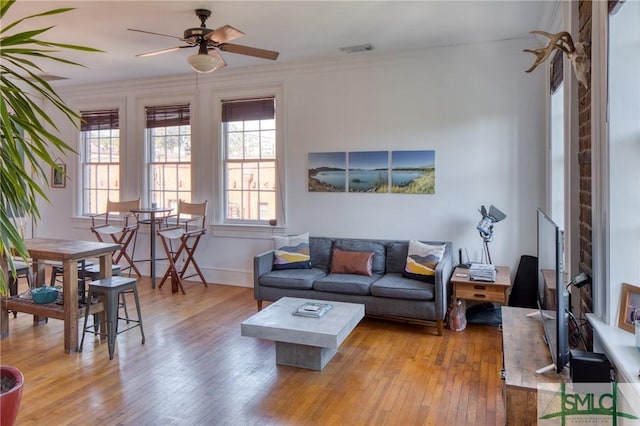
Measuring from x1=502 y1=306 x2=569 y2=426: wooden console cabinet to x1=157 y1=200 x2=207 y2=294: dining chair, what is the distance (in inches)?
162

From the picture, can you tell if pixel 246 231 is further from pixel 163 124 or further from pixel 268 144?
pixel 163 124

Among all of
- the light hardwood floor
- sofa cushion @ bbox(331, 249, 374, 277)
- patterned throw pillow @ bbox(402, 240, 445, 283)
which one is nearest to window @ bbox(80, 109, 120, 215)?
the light hardwood floor

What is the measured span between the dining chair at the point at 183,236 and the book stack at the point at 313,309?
99.1 inches

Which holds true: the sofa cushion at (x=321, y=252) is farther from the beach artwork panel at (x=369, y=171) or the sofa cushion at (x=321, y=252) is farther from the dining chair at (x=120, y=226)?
the dining chair at (x=120, y=226)

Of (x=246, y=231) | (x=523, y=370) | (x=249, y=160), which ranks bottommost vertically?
(x=523, y=370)

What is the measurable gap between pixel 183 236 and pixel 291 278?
6.12ft

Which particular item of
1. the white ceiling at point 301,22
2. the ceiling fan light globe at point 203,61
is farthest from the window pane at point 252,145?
the ceiling fan light globe at point 203,61

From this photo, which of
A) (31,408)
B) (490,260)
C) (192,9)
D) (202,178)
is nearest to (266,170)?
(202,178)

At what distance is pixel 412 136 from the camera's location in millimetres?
4820

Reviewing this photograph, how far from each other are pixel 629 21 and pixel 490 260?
2.95 m

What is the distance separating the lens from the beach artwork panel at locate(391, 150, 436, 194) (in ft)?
15.6

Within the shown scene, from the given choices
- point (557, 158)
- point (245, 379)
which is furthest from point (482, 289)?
point (245, 379)

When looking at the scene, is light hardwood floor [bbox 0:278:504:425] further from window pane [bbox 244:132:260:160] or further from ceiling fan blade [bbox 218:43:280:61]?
ceiling fan blade [bbox 218:43:280:61]

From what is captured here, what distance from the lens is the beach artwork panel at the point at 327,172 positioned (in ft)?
16.9
